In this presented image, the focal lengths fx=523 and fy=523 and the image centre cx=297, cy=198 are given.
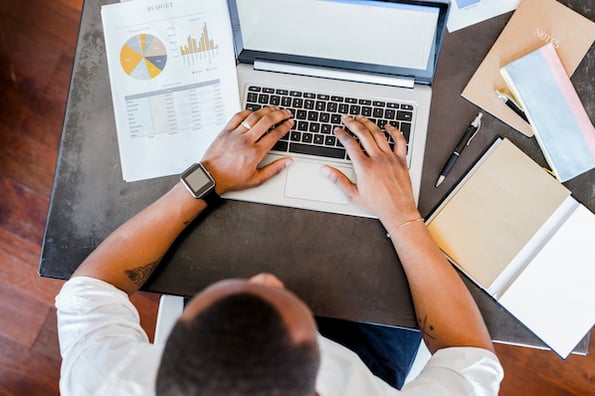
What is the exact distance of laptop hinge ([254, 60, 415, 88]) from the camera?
93cm

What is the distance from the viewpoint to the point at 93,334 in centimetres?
78

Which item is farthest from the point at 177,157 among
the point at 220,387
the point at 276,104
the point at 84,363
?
the point at 220,387

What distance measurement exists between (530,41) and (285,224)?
0.55 meters

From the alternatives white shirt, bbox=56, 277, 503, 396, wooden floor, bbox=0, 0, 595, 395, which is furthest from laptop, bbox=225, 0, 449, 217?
wooden floor, bbox=0, 0, 595, 395

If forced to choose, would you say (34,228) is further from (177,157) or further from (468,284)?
(468,284)

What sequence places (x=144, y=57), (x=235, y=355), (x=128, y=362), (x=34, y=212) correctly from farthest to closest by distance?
(x=34, y=212), (x=144, y=57), (x=128, y=362), (x=235, y=355)

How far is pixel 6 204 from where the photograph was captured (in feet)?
5.22

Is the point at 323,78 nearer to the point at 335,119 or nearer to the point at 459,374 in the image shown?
the point at 335,119

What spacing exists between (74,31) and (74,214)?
97 cm

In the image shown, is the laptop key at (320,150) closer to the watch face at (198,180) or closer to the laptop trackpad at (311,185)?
the laptop trackpad at (311,185)

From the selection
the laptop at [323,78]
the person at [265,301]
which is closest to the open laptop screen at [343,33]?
the laptop at [323,78]

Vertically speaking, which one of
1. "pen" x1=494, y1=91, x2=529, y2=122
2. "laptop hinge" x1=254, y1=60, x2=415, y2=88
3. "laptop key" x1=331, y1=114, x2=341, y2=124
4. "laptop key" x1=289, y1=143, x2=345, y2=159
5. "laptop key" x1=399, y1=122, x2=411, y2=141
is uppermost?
"laptop hinge" x1=254, y1=60, x2=415, y2=88

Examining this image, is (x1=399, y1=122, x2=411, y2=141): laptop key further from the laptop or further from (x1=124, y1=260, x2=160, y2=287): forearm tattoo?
(x1=124, y1=260, x2=160, y2=287): forearm tattoo

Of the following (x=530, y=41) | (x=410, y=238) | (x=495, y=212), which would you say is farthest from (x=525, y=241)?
(x=530, y=41)
